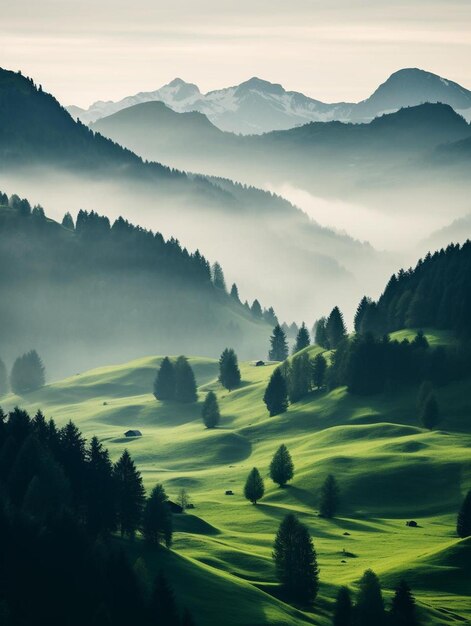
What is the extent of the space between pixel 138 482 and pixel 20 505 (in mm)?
13271

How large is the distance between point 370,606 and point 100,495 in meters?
32.4

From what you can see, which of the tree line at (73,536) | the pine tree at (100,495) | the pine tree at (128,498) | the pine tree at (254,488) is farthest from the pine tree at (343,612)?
the pine tree at (254,488)

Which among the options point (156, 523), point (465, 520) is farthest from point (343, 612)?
point (465, 520)

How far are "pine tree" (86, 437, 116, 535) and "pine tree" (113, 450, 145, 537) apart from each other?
2.25 ft

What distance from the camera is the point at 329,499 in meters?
189

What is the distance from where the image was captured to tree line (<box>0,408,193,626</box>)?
388 feet

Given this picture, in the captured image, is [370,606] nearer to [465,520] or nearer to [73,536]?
[73,536]

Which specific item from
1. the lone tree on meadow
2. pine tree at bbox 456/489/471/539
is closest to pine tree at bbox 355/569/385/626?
the lone tree on meadow

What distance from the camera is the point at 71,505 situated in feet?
463

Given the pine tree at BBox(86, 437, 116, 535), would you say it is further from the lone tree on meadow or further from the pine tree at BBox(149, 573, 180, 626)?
the pine tree at BBox(149, 573, 180, 626)

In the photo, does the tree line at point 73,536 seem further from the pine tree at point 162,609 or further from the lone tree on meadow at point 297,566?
the lone tree on meadow at point 297,566

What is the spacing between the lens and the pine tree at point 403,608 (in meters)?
128

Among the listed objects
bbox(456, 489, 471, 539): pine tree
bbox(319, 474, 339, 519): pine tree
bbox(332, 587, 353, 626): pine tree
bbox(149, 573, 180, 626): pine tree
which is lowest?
bbox(332, 587, 353, 626): pine tree

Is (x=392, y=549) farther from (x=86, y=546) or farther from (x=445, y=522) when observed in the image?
(x=86, y=546)
